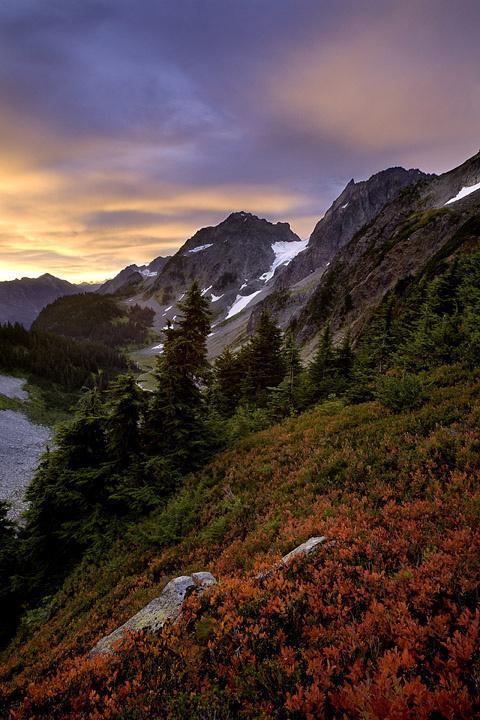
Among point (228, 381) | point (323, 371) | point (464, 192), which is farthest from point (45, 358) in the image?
point (464, 192)

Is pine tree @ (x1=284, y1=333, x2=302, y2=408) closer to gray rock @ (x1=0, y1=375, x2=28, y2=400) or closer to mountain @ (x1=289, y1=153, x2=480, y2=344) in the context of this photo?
mountain @ (x1=289, y1=153, x2=480, y2=344)

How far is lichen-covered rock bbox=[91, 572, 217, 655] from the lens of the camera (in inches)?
246

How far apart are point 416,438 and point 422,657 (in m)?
6.64

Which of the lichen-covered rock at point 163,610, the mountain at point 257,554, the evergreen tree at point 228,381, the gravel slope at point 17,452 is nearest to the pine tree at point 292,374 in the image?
the mountain at point 257,554

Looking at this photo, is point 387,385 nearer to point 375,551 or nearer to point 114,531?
point 375,551

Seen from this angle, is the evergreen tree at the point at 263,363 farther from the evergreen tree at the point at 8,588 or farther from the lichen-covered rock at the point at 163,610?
the lichen-covered rock at the point at 163,610

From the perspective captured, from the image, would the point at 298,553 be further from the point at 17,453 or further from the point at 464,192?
the point at 464,192

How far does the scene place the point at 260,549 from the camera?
803 centimetres

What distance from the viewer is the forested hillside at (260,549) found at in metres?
4.00

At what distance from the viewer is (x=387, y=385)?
1234 cm

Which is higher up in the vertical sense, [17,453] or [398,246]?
[398,246]

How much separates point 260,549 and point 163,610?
2.48m

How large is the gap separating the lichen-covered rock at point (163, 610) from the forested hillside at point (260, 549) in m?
0.50

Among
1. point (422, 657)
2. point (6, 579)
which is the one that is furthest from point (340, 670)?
point (6, 579)
